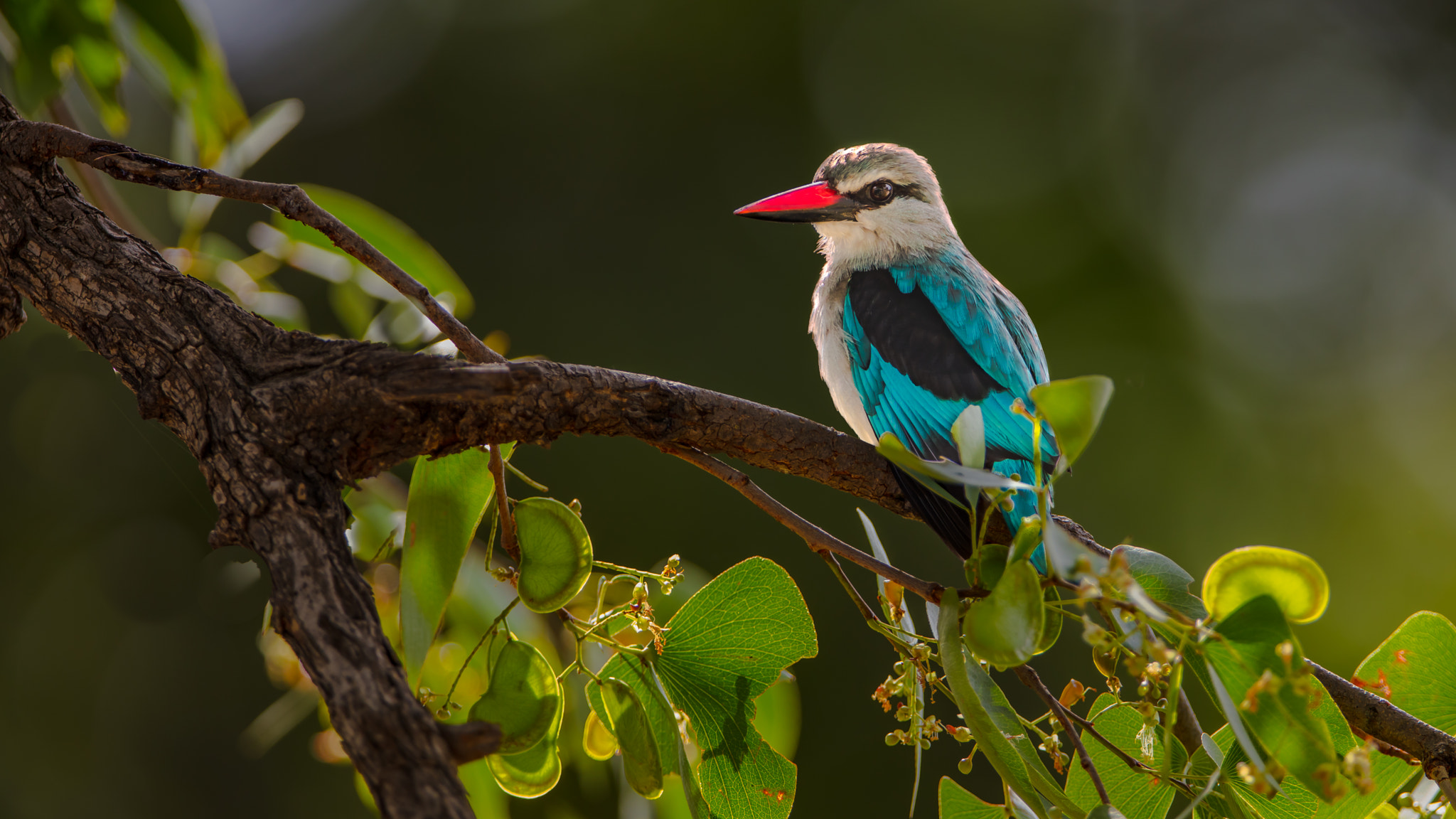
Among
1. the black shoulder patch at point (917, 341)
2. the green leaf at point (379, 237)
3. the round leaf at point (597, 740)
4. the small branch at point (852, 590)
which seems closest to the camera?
the small branch at point (852, 590)

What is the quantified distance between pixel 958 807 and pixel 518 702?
522 mm

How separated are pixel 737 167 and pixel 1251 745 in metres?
6.62

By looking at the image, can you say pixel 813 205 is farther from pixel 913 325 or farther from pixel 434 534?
pixel 434 534

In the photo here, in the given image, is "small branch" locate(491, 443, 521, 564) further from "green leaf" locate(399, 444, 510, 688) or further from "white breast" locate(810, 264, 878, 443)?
"white breast" locate(810, 264, 878, 443)

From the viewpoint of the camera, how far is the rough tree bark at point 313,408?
760mm

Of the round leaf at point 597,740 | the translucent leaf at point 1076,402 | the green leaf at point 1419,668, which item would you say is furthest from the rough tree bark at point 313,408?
the translucent leaf at point 1076,402

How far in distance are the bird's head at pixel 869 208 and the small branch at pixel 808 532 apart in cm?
157

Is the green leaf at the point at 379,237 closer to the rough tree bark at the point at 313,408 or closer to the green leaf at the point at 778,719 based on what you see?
the rough tree bark at the point at 313,408

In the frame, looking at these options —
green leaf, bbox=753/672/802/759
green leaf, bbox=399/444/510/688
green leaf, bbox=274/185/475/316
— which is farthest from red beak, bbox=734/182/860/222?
green leaf, bbox=399/444/510/688

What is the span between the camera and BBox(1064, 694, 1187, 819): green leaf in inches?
43.8

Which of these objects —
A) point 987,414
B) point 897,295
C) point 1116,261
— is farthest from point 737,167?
point 987,414

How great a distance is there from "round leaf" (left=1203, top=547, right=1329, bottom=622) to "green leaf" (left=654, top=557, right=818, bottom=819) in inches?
18.0

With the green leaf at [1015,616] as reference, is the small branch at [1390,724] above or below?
below

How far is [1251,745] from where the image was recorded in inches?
33.3
